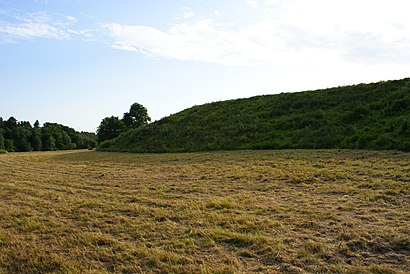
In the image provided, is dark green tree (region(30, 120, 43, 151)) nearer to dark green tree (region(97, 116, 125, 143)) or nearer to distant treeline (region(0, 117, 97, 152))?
distant treeline (region(0, 117, 97, 152))

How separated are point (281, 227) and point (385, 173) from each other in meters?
4.96

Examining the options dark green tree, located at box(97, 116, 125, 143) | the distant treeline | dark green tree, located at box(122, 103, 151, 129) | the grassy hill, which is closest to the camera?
the grassy hill

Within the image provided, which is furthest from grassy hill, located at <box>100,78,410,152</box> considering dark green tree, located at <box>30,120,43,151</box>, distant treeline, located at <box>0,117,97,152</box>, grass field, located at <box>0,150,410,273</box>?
dark green tree, located at <box>30,120,43,151</box>

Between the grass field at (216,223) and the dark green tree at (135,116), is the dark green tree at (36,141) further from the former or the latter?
the grass field at (216,223)

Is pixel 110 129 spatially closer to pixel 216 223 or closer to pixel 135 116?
pixel 135 116

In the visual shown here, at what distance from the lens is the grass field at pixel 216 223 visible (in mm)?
4082

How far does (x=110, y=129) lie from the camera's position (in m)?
39.6

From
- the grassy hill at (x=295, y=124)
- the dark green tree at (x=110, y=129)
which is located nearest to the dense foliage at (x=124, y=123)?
the dark green tree at (x=110, y=129)

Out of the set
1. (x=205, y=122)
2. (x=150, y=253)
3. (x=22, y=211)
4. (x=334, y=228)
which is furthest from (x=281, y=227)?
(x=205, y=122)

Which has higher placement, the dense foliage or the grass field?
the dense foliage

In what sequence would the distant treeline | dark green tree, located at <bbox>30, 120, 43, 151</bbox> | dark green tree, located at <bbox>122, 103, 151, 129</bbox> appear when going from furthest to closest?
dark green tree, located at <bbox>30, 120, 43, 151</bbox> < the distant treeline < dark green tree, located at <bbox>122, 103, 151, 129</bbox>

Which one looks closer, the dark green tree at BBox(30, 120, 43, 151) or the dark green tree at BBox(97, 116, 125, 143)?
the dark green tree at BBox(97, 116, 125, 143)

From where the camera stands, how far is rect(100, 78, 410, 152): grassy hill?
15.6 metres

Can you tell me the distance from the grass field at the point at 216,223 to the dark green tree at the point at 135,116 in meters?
30.4
